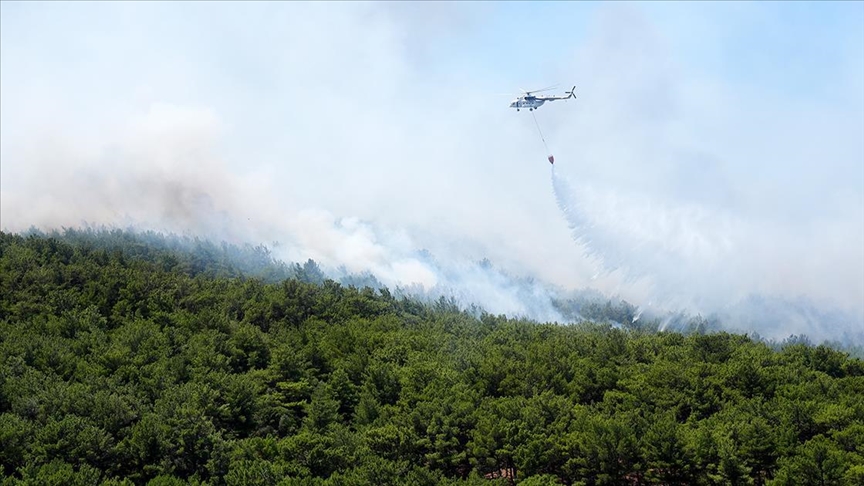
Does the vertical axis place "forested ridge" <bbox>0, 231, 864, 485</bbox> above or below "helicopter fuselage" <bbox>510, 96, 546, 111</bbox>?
below

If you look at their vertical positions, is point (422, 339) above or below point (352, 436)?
above

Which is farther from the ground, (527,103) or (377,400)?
(527,103)

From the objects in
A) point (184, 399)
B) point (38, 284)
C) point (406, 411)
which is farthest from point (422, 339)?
point (38, 284)

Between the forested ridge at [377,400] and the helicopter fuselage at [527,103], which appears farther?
the helicopter fuselage at [527,103]

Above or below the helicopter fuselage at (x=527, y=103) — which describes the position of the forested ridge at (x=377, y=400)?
below

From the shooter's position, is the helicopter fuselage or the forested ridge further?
the helicopter fuselage

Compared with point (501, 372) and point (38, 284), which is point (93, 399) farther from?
point (38, 284)

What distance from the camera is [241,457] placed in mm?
70500

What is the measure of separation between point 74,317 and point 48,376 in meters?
25.0

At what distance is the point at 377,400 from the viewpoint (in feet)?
305

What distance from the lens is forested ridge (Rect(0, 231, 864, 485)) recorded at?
7000 cm

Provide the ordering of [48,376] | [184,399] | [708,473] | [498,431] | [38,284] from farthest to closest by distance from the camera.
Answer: [38,284] → [48,376] → [184,399] → [498,431] → [708,473]

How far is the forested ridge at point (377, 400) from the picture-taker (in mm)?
70000

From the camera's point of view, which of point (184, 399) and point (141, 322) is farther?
point (141, 322)
